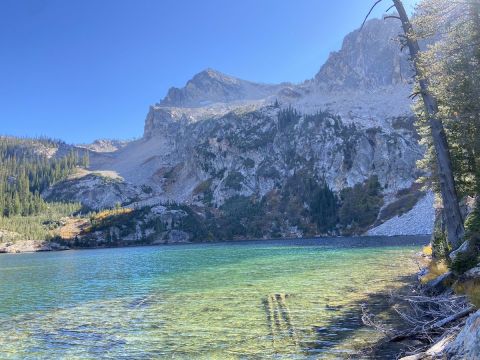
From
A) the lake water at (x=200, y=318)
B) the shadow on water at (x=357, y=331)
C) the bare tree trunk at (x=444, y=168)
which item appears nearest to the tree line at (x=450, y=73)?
the bare tree trunk at (x=444, y=168)

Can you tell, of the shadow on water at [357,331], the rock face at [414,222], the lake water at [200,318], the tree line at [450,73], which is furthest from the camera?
the rock face at [414,222]

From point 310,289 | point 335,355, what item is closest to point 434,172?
point 310,289

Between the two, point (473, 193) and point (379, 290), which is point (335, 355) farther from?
point (473, 193)

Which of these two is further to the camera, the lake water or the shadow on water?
the lake water

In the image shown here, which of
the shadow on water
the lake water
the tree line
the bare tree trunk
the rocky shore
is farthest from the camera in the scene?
the rocky shore

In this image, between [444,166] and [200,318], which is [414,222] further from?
[200,318]

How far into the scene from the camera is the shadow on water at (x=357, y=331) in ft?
47.9

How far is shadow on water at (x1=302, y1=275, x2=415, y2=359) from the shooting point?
14.6 meters

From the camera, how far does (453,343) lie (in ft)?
32.2

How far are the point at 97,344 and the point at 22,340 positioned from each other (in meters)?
4.50

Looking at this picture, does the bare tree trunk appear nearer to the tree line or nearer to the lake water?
the tree line

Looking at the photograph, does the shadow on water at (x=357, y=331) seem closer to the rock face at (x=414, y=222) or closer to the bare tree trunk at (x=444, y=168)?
the bare tree trunk at (x=444, y=168)

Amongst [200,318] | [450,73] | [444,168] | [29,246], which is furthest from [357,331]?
[29,246]

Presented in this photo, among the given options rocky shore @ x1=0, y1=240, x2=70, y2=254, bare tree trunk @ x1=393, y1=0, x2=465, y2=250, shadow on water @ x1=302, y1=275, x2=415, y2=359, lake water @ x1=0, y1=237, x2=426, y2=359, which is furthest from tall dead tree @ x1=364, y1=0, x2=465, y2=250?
rocky shore @ x1=0, y1=240, x2=70, y2=254
